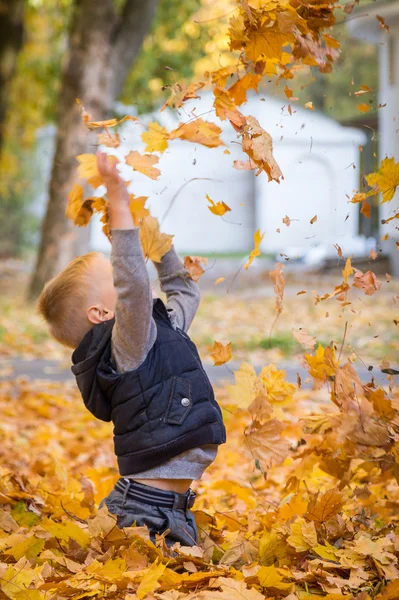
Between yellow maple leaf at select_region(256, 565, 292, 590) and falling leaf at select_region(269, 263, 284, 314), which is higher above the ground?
falling leaf at select_region(269, 263, 284, 314)

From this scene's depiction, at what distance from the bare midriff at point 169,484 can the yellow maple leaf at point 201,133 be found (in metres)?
1.04

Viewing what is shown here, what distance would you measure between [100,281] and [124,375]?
33 centimetres

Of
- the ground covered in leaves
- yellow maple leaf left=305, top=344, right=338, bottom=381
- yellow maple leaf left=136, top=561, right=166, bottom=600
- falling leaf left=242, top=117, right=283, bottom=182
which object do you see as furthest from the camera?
the ground covered in leaves

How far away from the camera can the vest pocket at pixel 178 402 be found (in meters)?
2.33

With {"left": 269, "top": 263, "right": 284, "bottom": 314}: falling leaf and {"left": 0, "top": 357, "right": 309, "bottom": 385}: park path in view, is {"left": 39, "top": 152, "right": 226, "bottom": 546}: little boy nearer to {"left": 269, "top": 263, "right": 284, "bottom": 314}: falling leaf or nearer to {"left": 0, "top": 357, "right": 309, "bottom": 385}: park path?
{"left": 269, "top": 263, "right": 284, "bottom": 314}: falling leaf

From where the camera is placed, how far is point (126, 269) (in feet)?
7.28

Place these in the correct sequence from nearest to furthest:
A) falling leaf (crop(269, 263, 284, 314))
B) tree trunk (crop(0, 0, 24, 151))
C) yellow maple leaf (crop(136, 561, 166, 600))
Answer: yellow maple leaf (crop(136, 561, 166, 600))
falling leaf (crop(269, 263, 284, 314))
tree trunk (crop(0, 0, 24, 151))

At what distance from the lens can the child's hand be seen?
2215 millimetres

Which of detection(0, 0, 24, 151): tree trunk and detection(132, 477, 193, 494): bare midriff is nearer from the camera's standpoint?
detection(132, 477, 193, 494): bare midriff

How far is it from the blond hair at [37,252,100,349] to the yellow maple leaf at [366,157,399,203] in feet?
3.03

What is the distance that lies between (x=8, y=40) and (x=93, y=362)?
13.7m

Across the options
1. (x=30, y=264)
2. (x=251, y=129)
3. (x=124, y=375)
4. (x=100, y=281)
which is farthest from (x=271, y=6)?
(x=30, y=264)

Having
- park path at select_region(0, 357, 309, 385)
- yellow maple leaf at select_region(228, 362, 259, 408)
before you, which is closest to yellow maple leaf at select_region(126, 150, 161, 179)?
yellow maple leaf at select_region(228, 362, 259, 408)

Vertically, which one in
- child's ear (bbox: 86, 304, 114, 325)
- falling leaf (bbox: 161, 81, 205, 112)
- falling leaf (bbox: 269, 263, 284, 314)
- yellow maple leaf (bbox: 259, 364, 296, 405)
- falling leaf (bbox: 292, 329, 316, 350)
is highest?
falling leaf (bbox: 161, 81, 205, 112)
